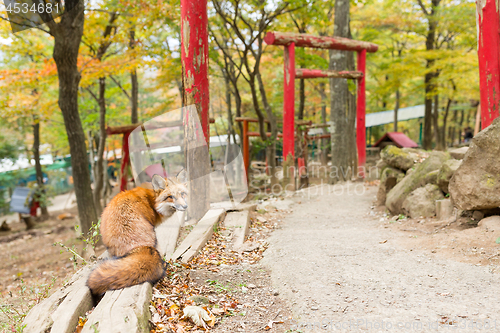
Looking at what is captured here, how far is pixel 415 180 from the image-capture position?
17.4 feet

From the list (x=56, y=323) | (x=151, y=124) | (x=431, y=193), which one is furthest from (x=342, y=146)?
(x=56, y=323)

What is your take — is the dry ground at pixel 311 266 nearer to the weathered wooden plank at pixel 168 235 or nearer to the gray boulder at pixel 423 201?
the gray boulder at pixel 423 201

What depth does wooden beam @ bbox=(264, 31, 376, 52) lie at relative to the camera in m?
7.47

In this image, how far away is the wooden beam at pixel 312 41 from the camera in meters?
7.47

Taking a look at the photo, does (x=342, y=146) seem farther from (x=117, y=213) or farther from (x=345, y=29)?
(x=117, y=213)

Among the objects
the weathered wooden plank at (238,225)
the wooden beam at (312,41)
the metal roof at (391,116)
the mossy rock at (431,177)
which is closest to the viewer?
the weathered wooden plank at (238,225)

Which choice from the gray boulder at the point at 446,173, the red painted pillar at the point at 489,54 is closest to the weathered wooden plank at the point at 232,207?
the gray boulder at the point at 446,173

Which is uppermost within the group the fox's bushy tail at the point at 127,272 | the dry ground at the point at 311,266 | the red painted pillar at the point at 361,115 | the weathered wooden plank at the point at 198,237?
the red painted pillar at the point at 361,115

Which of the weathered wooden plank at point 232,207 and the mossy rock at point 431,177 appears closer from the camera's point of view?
the mossy rock at point 431,177

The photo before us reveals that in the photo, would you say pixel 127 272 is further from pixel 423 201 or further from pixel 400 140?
pixel 400 140

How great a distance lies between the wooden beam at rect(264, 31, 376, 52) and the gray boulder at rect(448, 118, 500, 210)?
4.79 metres

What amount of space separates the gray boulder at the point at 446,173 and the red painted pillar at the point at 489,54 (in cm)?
95

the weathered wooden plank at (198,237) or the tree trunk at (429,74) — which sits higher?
the tree trunk at (429,74)

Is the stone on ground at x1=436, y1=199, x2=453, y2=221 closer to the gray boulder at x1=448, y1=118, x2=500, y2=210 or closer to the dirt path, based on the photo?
the gray boulder at x1=448, y1=118, x2=500, y2=210
